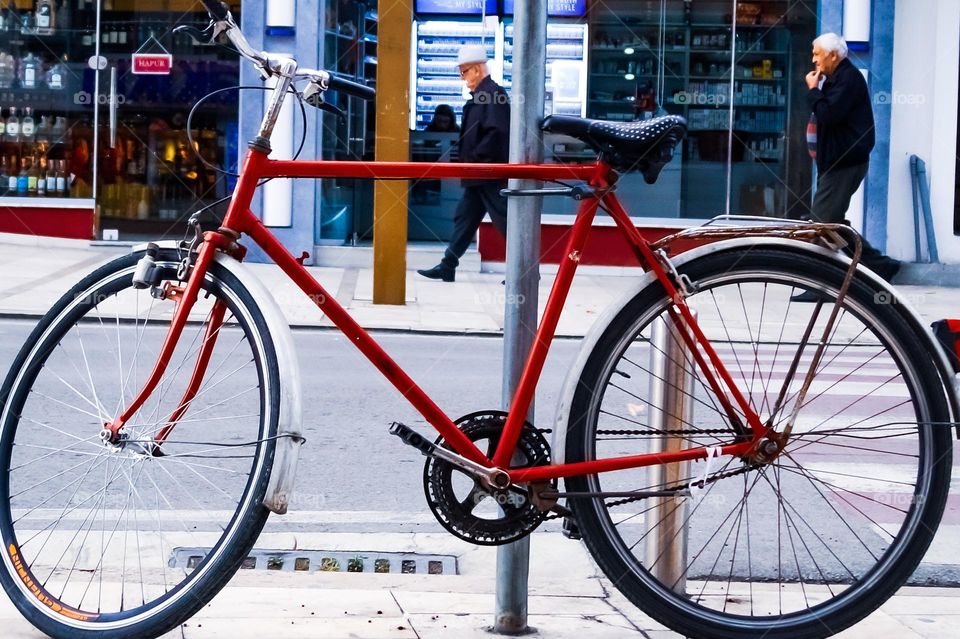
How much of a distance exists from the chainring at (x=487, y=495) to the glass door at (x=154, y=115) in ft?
39.7

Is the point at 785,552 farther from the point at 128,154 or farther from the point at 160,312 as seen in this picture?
the point at 128,154

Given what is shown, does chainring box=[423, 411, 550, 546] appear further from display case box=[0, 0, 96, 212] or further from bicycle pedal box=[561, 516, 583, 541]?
display case box=[0, 0, 96, 212]

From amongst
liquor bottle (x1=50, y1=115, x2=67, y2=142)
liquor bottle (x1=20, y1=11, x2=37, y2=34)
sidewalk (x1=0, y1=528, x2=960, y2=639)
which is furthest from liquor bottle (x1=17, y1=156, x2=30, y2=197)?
sidewalk (x1=0, y1=528, x2=960, y2=639)

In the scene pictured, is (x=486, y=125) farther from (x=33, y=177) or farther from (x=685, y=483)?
(x=685, y=483)

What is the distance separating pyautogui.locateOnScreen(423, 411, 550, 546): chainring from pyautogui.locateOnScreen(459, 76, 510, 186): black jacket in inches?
371

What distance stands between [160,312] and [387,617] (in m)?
1.00

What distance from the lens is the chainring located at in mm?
3225

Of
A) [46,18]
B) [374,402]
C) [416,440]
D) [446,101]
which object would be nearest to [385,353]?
[416,440]

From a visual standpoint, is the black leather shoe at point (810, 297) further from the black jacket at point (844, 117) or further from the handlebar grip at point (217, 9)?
the black jacket at point (844, 117)

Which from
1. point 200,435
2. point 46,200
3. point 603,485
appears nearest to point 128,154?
point 46,200

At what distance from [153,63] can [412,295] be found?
4.79 meters

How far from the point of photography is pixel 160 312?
3443 mm

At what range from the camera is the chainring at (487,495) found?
3.22m

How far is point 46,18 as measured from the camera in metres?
15.4
